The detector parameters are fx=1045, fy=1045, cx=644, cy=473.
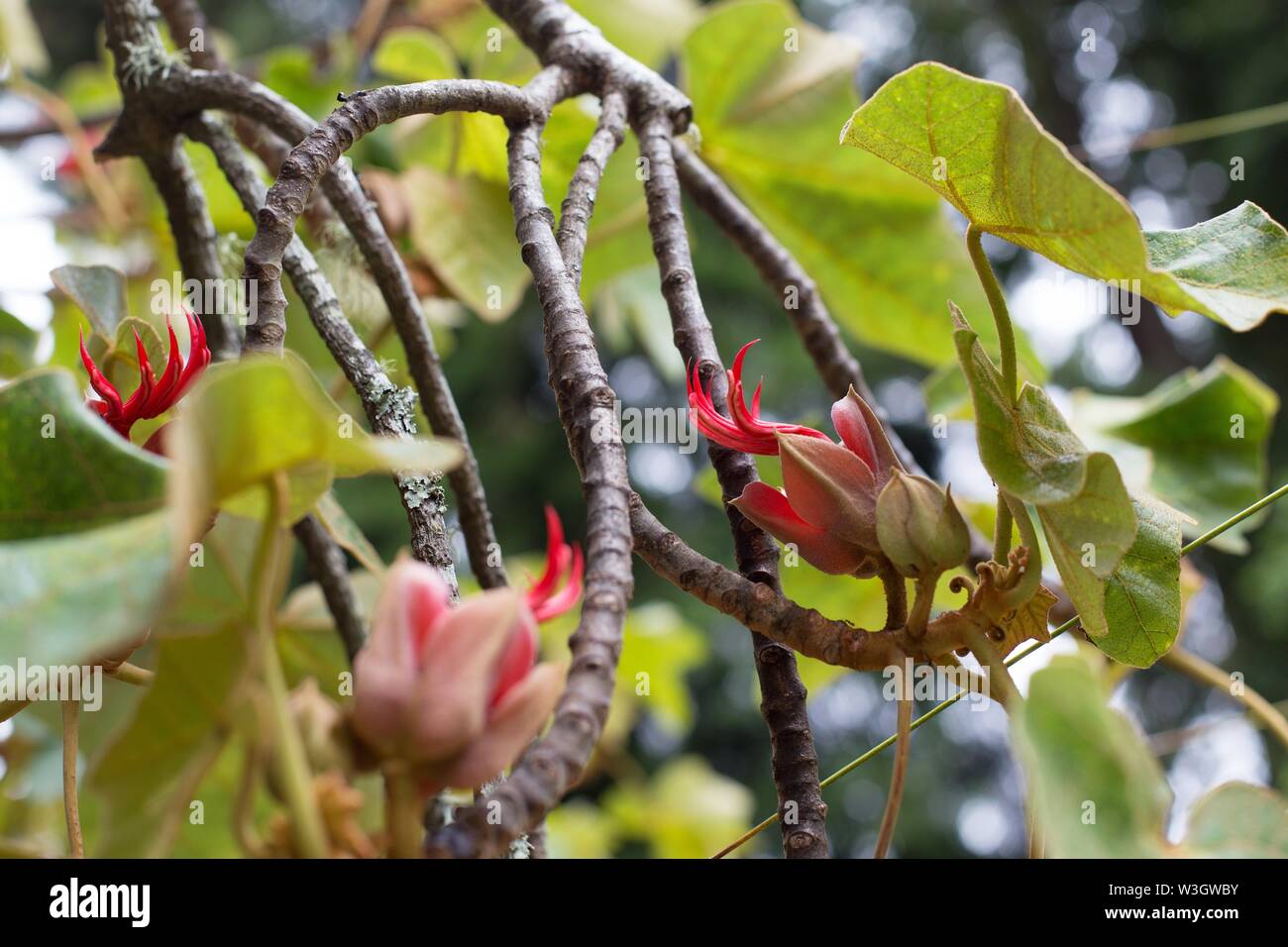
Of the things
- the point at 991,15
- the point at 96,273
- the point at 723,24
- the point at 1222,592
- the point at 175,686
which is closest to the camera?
the point at 175,686

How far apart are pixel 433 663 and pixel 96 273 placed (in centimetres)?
33

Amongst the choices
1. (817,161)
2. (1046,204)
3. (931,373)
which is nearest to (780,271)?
(817,161)

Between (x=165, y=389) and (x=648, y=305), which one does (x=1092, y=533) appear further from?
(x=648, y=305)

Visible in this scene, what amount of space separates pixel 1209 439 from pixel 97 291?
0.57m

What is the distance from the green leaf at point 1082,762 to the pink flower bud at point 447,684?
0.09 metres

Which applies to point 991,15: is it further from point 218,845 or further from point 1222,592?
point 218,845

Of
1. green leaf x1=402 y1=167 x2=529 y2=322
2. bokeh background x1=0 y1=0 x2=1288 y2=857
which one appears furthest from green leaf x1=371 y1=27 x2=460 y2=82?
bokeh background x1=0 y1=0 x2=1288 y2=857

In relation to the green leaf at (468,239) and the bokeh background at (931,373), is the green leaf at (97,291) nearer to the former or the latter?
the green leaf at (468,239)

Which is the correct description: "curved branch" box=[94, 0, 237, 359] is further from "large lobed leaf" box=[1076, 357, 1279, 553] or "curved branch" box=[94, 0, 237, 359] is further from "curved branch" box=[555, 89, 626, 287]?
"large lobed leaf" box=[1076, 357, 1279, 553]

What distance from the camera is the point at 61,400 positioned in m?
0.24

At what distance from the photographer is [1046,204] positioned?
0.27 meters

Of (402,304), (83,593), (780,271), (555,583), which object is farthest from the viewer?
(780,271)

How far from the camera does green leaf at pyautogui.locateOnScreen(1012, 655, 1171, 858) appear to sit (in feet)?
0.64
